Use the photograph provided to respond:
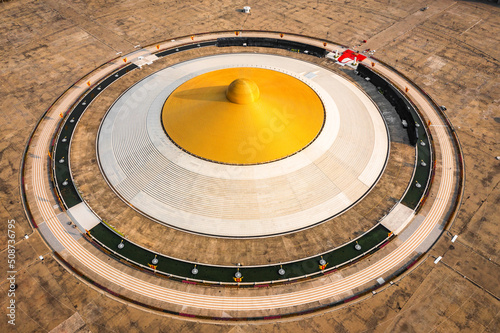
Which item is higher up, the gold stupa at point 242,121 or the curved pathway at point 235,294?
the gold stupa at point 242,121

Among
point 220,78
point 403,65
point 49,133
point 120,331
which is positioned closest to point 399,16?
point 403,65

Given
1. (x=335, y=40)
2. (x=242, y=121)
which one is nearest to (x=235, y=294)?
(x=242, y=121)

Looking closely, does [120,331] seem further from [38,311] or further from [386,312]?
[386,312]

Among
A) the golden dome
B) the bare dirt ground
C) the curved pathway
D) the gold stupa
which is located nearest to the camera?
the bare dirt ground

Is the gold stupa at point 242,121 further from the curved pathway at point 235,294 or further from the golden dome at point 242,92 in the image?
the curved pathway at point 235,294

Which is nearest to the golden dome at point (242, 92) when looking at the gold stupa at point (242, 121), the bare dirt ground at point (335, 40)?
the gold stupa at point (242, 121)

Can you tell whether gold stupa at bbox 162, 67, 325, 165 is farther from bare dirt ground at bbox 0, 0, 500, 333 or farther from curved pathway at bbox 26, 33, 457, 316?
bare dirt ground at bbox 0, 0, 500, 333

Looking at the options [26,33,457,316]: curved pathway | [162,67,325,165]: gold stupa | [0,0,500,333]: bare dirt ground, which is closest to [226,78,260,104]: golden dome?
[162,67,325,165]: gold stupa

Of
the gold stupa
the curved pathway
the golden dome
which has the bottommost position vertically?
the curved pathway
